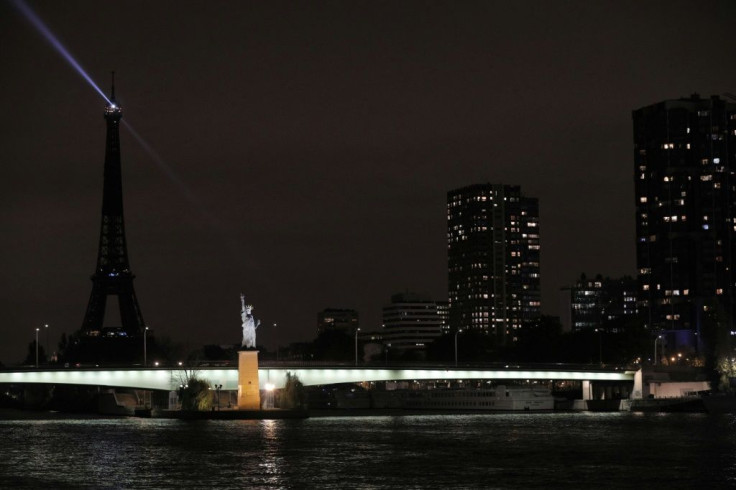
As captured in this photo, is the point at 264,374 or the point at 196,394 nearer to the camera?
the point at 196,394

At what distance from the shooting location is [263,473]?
62.2 m

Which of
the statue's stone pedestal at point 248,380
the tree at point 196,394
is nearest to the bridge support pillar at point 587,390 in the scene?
the tree at point 196,394

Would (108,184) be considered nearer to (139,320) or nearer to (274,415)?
(139,320)

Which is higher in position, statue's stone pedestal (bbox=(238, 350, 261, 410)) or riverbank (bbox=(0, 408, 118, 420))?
statue's stone pedestal (bbox=(238, 350, 261, 410))

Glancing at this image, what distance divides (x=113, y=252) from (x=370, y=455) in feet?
409

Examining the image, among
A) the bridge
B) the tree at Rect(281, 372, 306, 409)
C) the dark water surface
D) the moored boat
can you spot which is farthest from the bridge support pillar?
the dark water surface

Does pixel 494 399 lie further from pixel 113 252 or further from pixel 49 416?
pixel 113 252

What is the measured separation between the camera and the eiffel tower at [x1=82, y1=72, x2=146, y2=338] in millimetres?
190750

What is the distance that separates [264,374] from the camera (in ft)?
429

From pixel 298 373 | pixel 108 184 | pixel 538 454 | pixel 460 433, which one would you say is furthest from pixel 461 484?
pixel 108 184

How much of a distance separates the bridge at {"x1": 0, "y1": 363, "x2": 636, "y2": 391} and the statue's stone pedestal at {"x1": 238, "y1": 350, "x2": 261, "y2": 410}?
8543mm

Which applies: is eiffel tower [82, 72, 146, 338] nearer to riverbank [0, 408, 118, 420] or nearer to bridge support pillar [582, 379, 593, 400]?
riverbank [0, 408, 118, 420]

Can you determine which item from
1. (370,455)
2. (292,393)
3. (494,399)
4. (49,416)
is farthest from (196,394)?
(370,455)

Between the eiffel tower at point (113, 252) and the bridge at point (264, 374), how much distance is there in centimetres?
6026
